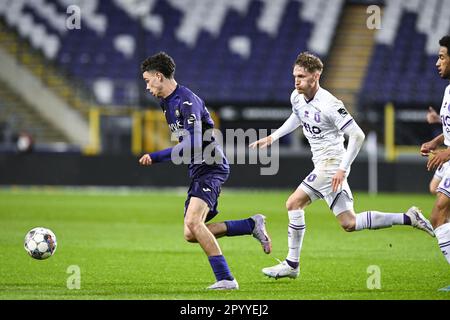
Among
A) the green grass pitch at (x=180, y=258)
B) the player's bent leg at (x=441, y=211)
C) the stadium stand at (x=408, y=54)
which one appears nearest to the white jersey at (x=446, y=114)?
the player's bent leg at (x=441, y=211)

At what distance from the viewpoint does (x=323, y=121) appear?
9039mm

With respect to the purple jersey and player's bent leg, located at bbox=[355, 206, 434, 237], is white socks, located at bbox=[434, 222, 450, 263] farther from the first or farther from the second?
the purple jersey

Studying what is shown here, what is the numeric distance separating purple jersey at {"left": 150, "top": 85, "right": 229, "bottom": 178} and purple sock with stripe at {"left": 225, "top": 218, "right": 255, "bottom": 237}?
70 centimetres

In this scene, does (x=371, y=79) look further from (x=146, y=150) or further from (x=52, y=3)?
(x=52, y=3)

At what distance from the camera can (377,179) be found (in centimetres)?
2653

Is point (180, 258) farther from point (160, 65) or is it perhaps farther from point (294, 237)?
point (160, 65)

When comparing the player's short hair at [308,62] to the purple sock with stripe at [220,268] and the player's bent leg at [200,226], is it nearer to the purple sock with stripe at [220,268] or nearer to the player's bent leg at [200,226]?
the player's bent leg at [200,226]

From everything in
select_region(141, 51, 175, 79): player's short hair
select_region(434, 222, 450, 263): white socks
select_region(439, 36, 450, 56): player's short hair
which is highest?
select_region(439, 36, 450, 56): player's short hair

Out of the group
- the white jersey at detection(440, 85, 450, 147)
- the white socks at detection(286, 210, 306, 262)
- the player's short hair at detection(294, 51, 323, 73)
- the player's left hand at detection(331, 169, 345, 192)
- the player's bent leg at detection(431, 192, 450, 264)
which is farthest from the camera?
the white socks at detection(286, 210, 306, 262)

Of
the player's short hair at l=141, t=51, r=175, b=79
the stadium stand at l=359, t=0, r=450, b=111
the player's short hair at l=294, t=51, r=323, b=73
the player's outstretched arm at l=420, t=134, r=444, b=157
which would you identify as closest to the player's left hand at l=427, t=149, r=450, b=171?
the player's outstretched arm at l=420, t=134, r=444, b=157

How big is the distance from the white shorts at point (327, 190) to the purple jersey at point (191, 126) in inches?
37.1

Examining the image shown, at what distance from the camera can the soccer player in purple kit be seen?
26.7 ft

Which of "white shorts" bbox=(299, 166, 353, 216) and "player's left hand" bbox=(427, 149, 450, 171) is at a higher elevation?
"player's left hand" bbox=(427, 149, 450, 171)

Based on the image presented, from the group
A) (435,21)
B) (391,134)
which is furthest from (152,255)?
(435,21)
